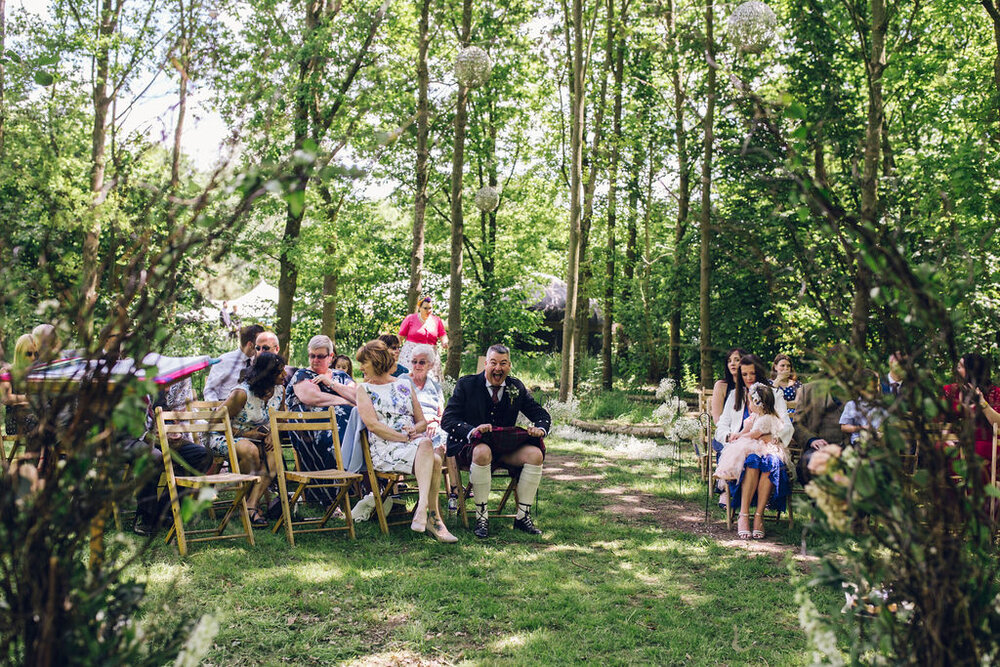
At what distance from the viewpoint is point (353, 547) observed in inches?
239

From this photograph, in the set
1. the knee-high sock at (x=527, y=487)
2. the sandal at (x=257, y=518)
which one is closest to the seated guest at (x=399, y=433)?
the knee-high sock at (x=527, y=487)

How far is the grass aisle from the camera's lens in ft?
13.7

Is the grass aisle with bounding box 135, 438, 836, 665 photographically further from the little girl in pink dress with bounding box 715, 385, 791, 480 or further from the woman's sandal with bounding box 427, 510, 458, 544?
the little girl in pink dress with bounding box 715, 385, 791, 480

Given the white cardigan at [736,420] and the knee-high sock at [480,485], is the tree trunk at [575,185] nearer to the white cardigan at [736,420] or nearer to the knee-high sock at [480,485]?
the white cardigan at [736,420]

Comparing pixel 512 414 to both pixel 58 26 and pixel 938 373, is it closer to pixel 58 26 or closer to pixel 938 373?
pixel 938 373

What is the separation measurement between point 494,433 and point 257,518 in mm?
2024

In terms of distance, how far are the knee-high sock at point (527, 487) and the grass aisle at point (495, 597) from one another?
0.78ft

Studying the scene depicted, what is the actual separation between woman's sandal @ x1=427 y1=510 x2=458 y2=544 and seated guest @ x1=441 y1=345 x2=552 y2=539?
1.01 ft

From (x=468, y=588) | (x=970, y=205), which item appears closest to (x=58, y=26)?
(x=468, y=588)

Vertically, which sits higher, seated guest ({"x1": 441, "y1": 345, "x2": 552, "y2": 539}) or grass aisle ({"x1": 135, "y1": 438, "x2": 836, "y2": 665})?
seated guest ({"x1": 441, "y1": 345, "x2": 552, "y2": 539})

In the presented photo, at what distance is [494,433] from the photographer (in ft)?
22.4

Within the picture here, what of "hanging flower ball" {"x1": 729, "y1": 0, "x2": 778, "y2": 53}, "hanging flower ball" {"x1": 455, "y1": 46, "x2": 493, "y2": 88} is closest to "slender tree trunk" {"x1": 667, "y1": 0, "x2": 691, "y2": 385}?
"hanging flower ball" {"x1": 455, "y1": 46, "x2": 493, "y2": 88}

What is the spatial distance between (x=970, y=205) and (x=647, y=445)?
5.15m

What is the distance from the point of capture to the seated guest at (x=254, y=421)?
6.72 m
